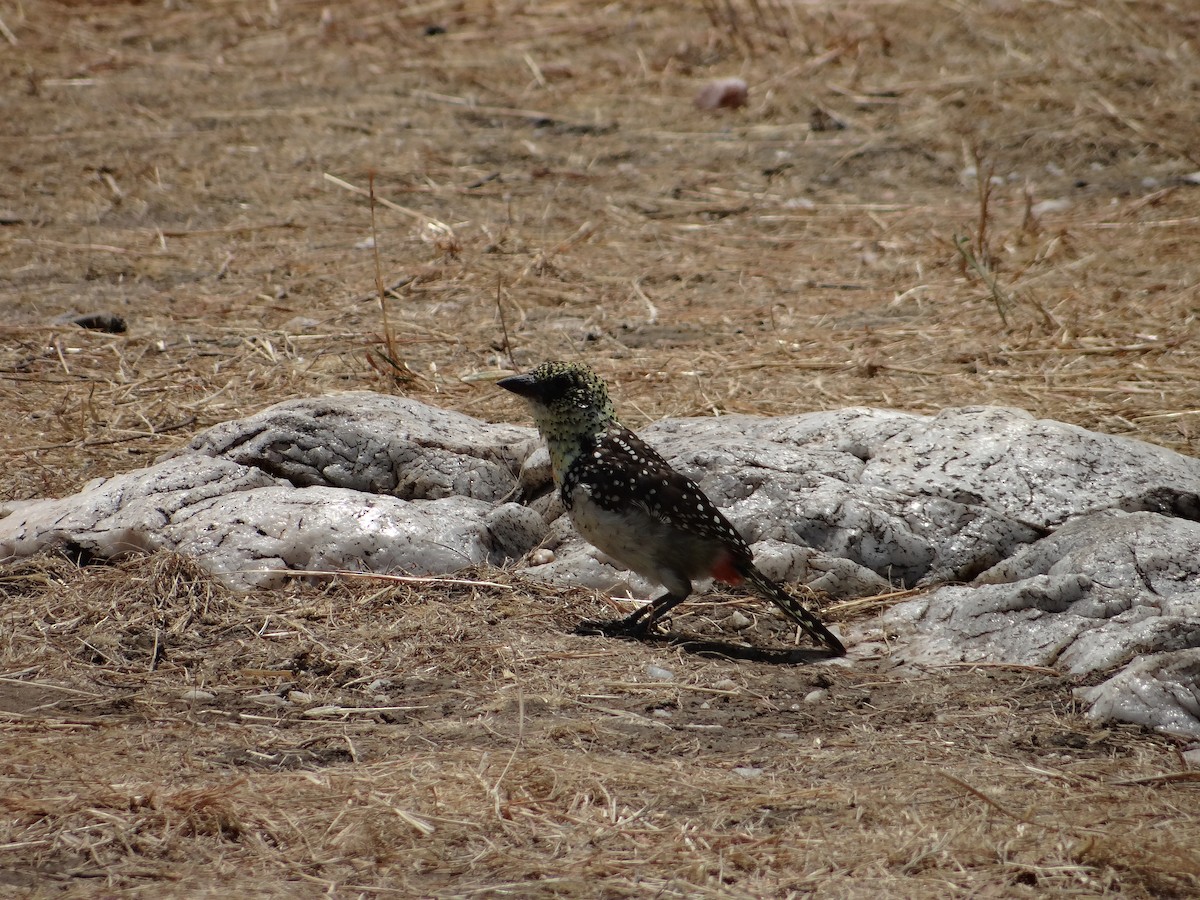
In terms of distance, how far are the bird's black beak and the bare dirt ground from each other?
760 millimetres

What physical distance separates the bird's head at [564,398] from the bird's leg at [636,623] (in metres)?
0.73

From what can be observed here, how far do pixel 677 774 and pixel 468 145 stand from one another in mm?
8788

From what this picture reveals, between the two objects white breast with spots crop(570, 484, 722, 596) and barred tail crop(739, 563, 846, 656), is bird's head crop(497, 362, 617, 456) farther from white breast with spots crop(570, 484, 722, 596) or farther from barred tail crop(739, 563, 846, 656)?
barred tail crop(739, 563, 846, 656)

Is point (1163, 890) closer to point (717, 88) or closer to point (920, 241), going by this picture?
point (920, 241)

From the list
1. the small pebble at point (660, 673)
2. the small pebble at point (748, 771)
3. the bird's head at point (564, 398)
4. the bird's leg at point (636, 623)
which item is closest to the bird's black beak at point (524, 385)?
the bird's head at point (564, 398)

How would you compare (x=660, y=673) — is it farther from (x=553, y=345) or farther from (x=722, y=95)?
(x=722, y=95)

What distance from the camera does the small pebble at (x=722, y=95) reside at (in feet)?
42.4

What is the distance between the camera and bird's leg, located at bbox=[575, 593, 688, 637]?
543 centimetres

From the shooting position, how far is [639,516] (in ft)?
17.7

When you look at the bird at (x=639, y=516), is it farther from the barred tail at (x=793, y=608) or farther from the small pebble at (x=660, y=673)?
the small pebble at (x=660, y=673)

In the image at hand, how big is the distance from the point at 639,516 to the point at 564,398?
65 centimetres

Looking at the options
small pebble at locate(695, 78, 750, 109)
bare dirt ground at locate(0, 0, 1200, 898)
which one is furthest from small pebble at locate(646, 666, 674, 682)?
small pebble at locate(695, 78, 750, 109)

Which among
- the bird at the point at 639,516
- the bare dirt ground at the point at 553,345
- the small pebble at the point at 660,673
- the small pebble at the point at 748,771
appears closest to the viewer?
the bare dirt ground at the point at 553,345

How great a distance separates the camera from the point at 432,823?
3770 millimetres
